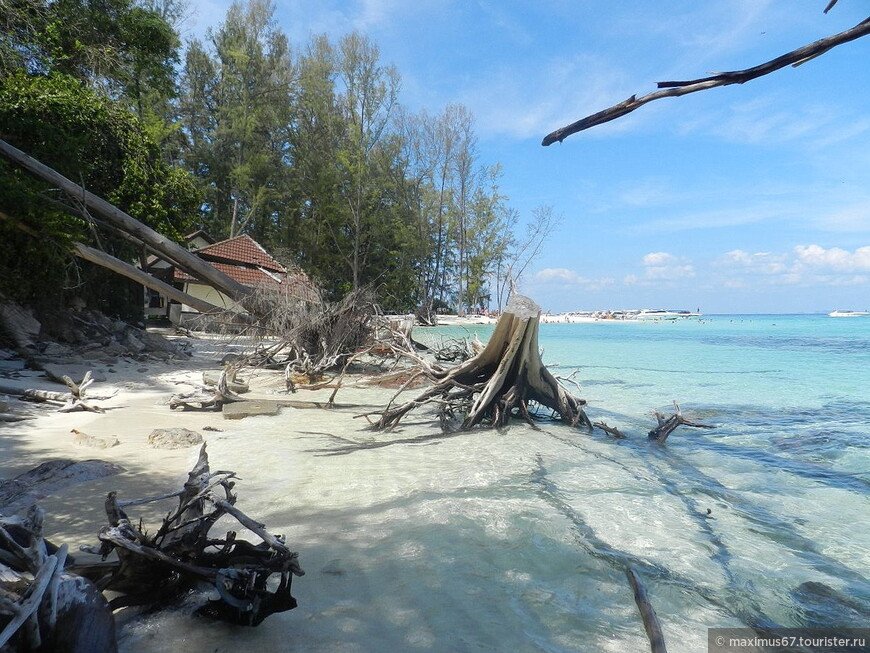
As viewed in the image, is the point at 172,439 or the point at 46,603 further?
the point at 172,439

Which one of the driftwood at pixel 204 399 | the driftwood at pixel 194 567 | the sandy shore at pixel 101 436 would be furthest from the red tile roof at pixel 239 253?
the driftwood at pixel 194 567

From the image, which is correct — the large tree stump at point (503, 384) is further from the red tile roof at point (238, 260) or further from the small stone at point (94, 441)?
the red tile roof at point (238, 260)

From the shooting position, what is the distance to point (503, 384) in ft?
23.9

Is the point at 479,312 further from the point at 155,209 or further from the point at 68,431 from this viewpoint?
the point at 68,431

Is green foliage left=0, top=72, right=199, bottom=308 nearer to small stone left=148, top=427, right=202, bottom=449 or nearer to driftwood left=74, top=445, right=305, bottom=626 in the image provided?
small stone left=148, top=427, right=202, bottom=449

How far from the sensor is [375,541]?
11.0 feet

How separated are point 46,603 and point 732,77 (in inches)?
89.3

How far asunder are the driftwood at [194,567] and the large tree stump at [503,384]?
4495 mm

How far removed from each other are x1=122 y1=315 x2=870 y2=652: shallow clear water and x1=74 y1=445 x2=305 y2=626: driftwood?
0.37 feet

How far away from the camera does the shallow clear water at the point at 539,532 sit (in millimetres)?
2439

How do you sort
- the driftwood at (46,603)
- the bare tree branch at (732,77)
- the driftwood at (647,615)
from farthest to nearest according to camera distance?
1. the driftwood at (647,615)
2. the driftwood at (46,603)
3. the bare tree branch at (732,77)

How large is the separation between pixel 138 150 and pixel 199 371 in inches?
A: 269

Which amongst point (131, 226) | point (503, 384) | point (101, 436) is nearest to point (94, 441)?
point (101, 436)

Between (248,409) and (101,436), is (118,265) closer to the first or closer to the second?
(248,409)
